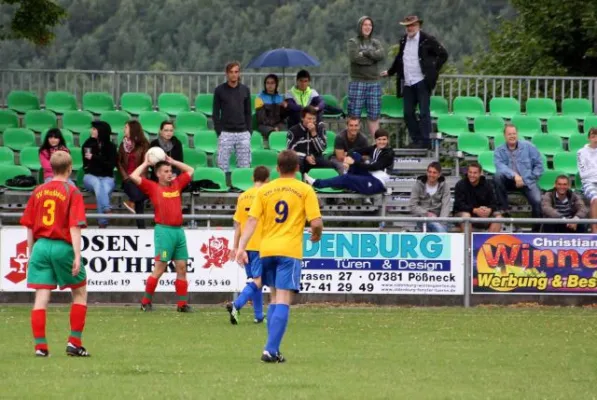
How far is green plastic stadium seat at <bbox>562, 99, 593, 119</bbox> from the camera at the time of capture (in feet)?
89.2

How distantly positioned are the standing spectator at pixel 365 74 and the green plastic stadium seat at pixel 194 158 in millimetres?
2896

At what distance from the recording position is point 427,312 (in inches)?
767

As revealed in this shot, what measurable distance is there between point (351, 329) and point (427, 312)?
2908 mm

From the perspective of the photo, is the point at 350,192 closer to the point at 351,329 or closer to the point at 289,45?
the point at 351,329

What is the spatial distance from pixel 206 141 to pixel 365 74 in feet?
10.3

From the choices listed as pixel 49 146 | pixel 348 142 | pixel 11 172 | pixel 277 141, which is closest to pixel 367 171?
pixel 348 142

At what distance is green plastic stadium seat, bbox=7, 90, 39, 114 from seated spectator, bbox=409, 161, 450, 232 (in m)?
7.68

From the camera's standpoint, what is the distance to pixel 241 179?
23469 millimetres

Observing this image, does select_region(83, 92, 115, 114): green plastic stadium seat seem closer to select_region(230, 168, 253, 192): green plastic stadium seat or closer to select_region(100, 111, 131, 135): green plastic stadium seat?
select_region(100, 111, 131, 135): green plastic stadium seat

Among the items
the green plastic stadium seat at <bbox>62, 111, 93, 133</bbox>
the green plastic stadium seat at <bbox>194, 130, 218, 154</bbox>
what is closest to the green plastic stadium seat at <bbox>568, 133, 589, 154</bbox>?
the green plastic stadium seat at <bbox>194, 130, 218, 154</bbox>

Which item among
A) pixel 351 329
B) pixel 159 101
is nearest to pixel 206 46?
pixel 159 101

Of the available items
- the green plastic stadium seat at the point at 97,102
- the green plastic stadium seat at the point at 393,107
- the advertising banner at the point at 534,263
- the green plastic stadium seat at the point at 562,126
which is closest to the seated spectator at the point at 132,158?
the green plastic stadium seat at the point at 97,102

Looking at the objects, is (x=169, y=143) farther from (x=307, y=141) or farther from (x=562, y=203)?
(x=562, y=203)

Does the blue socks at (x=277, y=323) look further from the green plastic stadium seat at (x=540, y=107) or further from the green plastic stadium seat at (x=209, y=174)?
the green plastic stadium seat at (x=540, y=107)
